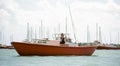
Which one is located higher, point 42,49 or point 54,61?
point 42,49

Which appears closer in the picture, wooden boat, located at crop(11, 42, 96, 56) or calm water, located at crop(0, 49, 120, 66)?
calm water, located at crop(0, 49, 120, 66)

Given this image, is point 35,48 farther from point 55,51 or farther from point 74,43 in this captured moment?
point 74,43

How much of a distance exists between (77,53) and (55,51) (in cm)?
347

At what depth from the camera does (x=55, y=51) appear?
3675 cm

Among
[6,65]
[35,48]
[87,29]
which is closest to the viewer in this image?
[6,65]

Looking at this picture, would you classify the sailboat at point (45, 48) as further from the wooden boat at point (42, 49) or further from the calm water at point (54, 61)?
the calm water at point (54, 61)

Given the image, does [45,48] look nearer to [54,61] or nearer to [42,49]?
[42,49]

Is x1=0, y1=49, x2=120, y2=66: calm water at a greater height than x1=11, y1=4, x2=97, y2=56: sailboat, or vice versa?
x1=11, y1=4, x2=97, y2=56: sailboat

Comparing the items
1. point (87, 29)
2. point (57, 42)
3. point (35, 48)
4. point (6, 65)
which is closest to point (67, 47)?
point (57, 42)

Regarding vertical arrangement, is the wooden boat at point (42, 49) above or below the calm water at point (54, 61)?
above

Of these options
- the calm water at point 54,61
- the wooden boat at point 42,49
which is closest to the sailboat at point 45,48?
the wooden boat at point 42,49

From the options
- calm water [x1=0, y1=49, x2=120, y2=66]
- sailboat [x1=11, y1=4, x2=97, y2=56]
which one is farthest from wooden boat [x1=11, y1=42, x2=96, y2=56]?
calm water [x1=0, y1=49, x2=120, y2=66]

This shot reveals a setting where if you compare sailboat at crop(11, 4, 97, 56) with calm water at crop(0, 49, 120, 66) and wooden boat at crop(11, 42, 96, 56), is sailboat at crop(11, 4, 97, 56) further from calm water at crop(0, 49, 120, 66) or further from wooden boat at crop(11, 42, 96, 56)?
calm water at crop(0, 49, 120, 66)

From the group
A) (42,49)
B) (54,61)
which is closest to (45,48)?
(42,49)
